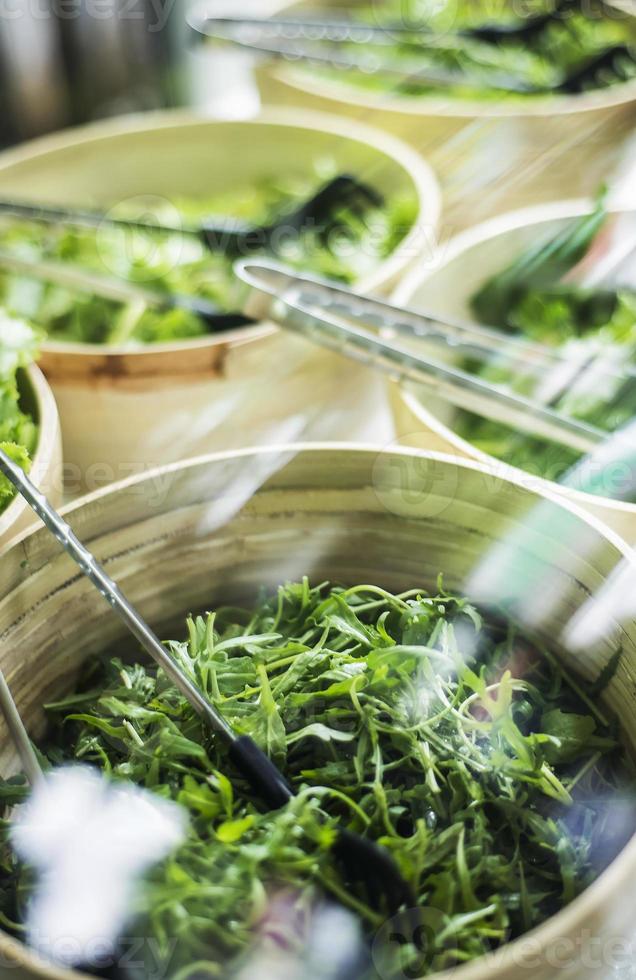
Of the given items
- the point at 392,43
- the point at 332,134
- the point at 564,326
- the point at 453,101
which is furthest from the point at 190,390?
the point at 392,43

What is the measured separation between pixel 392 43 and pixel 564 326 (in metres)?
0.68

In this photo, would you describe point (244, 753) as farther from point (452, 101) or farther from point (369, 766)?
point (452, 101)

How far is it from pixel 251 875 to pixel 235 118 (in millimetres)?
1116

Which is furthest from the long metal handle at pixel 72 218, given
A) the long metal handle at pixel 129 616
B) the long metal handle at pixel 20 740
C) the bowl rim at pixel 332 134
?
the long metal handle at pixel 20 740

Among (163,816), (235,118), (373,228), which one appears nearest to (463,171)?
(373,228)

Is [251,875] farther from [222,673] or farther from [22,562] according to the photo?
[22,562]

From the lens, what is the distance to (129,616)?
1.89 ft

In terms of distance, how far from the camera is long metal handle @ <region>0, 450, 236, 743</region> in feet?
1.89

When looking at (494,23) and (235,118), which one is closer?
(235,118)

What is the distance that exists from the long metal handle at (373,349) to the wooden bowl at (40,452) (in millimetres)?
199

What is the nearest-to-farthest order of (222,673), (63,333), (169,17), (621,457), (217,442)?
(222,673) → (621,457) → (217,442) → (63,333) → (169,17)

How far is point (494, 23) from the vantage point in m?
1.50

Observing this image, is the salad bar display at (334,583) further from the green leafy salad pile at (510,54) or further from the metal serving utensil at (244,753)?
the green leafy salad pile at (510,54)

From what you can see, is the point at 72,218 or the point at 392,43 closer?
the point at 72,218
